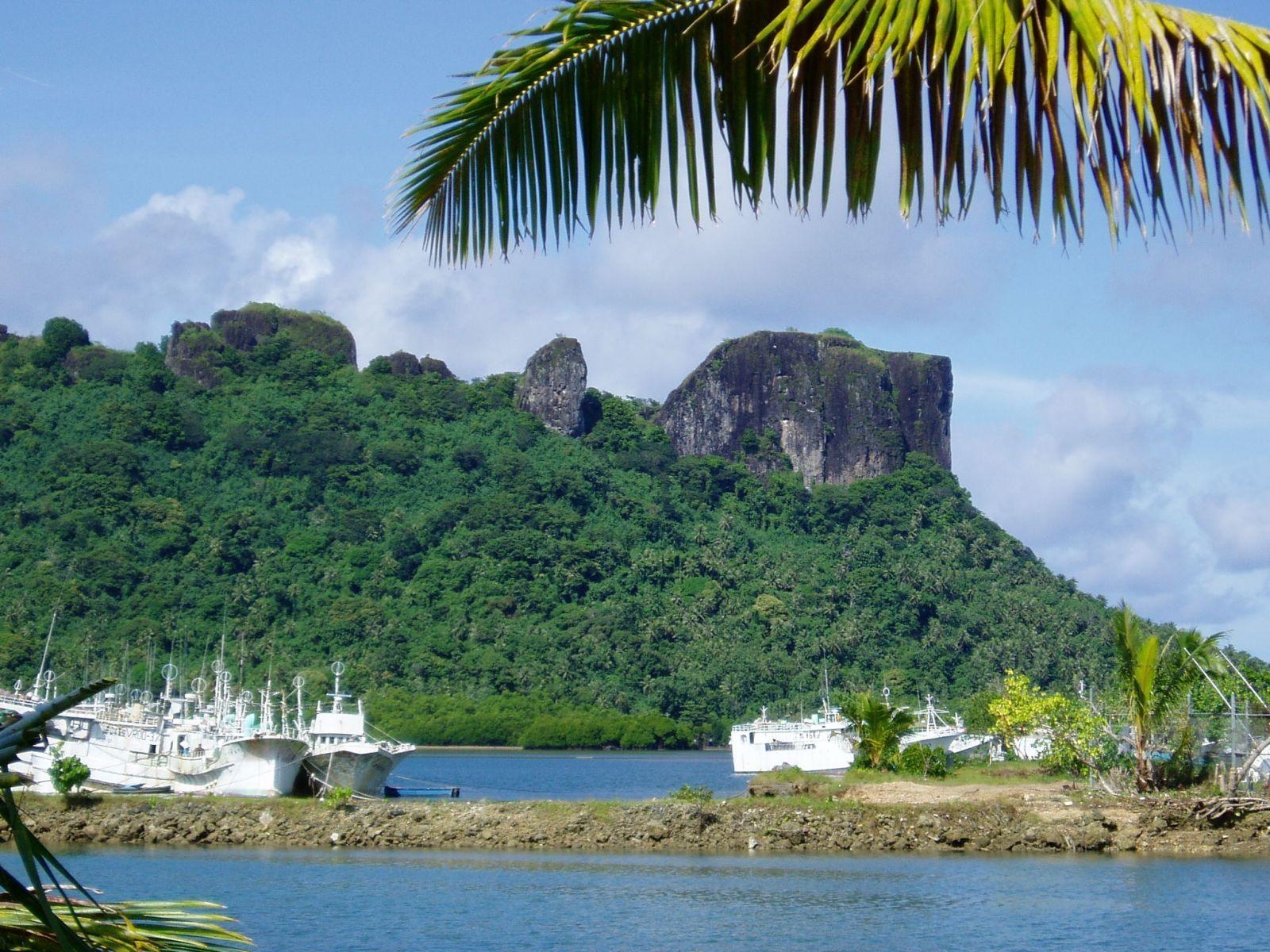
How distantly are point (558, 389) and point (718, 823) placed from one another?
111 metres

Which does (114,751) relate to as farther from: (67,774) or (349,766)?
(349,766)

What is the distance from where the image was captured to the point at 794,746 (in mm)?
61062

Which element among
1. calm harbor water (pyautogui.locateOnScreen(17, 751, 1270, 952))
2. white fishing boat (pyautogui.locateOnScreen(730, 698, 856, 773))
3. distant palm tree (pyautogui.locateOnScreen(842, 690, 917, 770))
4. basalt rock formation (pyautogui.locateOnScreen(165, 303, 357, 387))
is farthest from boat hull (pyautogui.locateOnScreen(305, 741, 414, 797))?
basalt rock formation (pyautogui.locateOnScreen(165, 303, 357, 387))

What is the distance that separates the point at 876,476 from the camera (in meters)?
144

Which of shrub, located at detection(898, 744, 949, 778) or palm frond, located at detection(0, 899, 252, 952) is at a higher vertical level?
palm frond, located at detection(0, 899, 252, 952)

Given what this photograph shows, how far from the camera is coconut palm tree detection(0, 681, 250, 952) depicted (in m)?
2.03

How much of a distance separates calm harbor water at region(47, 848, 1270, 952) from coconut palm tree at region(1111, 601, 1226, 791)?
3543 millimetres

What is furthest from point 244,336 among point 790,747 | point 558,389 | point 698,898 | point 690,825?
point 698,898

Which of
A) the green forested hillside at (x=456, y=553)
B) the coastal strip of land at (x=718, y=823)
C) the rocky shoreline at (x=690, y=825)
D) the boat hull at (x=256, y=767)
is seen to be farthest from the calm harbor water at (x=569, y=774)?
the rocky shoreline at (x=690, y=825)

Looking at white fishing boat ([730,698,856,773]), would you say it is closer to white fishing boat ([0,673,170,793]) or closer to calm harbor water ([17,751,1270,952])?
white fishing boat ([0,673,170,793])

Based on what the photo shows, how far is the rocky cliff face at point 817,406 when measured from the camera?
146 meters

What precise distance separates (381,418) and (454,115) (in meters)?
134

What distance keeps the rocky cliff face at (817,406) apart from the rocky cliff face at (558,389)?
14686 mm

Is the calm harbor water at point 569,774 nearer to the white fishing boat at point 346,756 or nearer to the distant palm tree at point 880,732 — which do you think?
the distant palm tree at point 880,732
